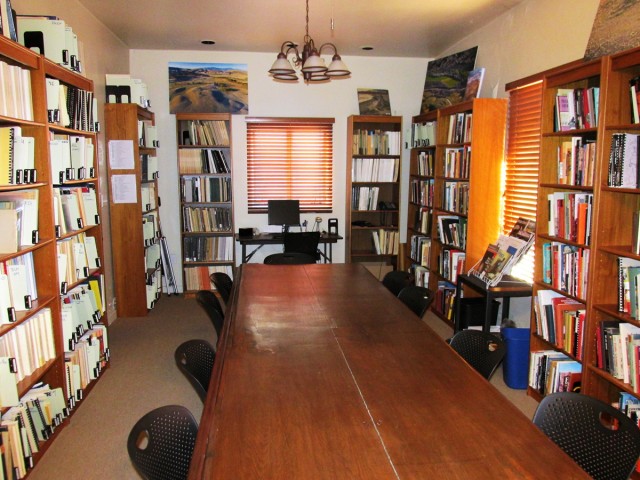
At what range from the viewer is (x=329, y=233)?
22.2 ft

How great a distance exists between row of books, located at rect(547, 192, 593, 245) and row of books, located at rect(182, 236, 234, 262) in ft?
13.7

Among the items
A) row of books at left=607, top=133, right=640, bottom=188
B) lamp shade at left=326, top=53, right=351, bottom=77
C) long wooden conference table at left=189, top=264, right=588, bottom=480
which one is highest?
lamp shade at left=326, top=53, right=351, bottom=77

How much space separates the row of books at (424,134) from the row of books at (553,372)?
2.98m

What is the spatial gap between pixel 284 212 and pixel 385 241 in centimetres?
138

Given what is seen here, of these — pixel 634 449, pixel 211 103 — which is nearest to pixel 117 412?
pixel 634 449

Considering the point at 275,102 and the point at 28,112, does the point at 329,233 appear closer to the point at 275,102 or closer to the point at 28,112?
the point at 275,102

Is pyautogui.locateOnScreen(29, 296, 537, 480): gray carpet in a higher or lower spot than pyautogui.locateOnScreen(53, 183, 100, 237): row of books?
lower

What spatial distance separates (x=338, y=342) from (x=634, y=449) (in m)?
1.27

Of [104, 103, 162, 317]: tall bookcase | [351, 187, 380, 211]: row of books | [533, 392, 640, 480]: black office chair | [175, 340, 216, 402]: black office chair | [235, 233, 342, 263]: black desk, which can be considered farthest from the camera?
[351, 187, 380, 211]: row of books

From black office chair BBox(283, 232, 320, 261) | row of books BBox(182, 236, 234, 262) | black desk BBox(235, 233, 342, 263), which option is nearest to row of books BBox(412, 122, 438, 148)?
black desk BBox(235, 233, 342, 263)

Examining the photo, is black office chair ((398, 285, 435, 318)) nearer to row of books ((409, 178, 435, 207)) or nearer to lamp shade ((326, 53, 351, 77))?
lamp shade ((326, 53, 351, 77))

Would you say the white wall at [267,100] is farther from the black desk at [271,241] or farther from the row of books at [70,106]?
the row of books at [70,106]

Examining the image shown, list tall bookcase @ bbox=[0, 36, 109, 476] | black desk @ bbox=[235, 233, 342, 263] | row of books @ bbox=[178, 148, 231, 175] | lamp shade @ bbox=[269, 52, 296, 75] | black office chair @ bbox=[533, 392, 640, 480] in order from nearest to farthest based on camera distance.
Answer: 1. black office chair @ bbox=[533, 392, 640, 480]
2. tall bookcase @ bbox=[0, 36, 109, 476]
3. lamp shade @ bbox=[269, 52, 296, 75]
4. black desk @ bbox=[235, 233, 342, 263]
5. row of books @ bbox=[178, 148, 231, 175]

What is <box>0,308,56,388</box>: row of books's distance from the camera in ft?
8.45
